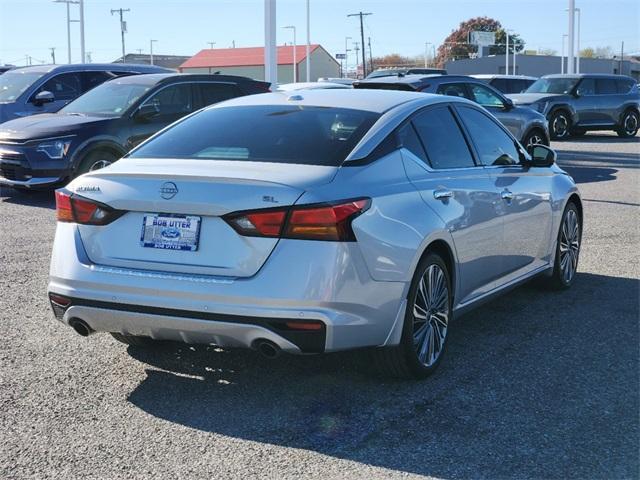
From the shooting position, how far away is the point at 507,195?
240 inches

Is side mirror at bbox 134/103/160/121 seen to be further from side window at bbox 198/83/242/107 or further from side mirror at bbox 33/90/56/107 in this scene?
side mirror at bbox 33/90/56/107

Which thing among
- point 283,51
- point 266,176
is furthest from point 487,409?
point 283,51

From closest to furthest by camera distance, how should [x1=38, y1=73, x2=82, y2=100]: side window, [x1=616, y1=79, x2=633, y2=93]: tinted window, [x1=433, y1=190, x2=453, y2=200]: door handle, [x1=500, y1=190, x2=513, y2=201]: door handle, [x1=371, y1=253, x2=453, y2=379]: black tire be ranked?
[x1=371, y1=253, x2=453, y2=379]: black tire, [x1=433, y1=190, x2=453, y2=200]: door handle, [x1=500, y1=190, x2=513, y2=201]: door handle, [x1=38, y1=73, x2=82, y2=100]: side window, [x1=616, y1=79, x2=633, y2=93]: tinted window

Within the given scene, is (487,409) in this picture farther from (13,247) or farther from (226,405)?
(13,247)

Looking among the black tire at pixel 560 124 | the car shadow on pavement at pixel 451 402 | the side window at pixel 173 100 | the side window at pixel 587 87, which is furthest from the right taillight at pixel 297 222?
the side window at pixel 587 87

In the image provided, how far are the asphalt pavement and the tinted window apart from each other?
21.8 metres

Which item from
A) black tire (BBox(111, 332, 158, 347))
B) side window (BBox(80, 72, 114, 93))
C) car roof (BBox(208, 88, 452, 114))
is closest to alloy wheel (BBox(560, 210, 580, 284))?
car roof (BBox(208, 88, 452, 114))

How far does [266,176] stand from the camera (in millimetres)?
4438

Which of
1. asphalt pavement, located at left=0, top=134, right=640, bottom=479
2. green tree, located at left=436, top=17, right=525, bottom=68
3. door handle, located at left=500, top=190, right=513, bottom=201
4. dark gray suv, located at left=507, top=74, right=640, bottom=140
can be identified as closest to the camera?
asphalt pavement, located at left=0, top=134, right=640, bottom=479

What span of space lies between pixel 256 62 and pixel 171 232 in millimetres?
101983

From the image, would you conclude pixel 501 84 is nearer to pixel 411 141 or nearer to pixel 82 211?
pixel 411 141

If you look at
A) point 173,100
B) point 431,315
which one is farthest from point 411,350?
point 173,100

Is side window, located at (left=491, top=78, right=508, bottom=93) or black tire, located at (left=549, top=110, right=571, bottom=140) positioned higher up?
side window, located at (left=491, top=78, right=508, bottom=93)

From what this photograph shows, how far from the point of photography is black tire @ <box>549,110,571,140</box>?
82.8ft
